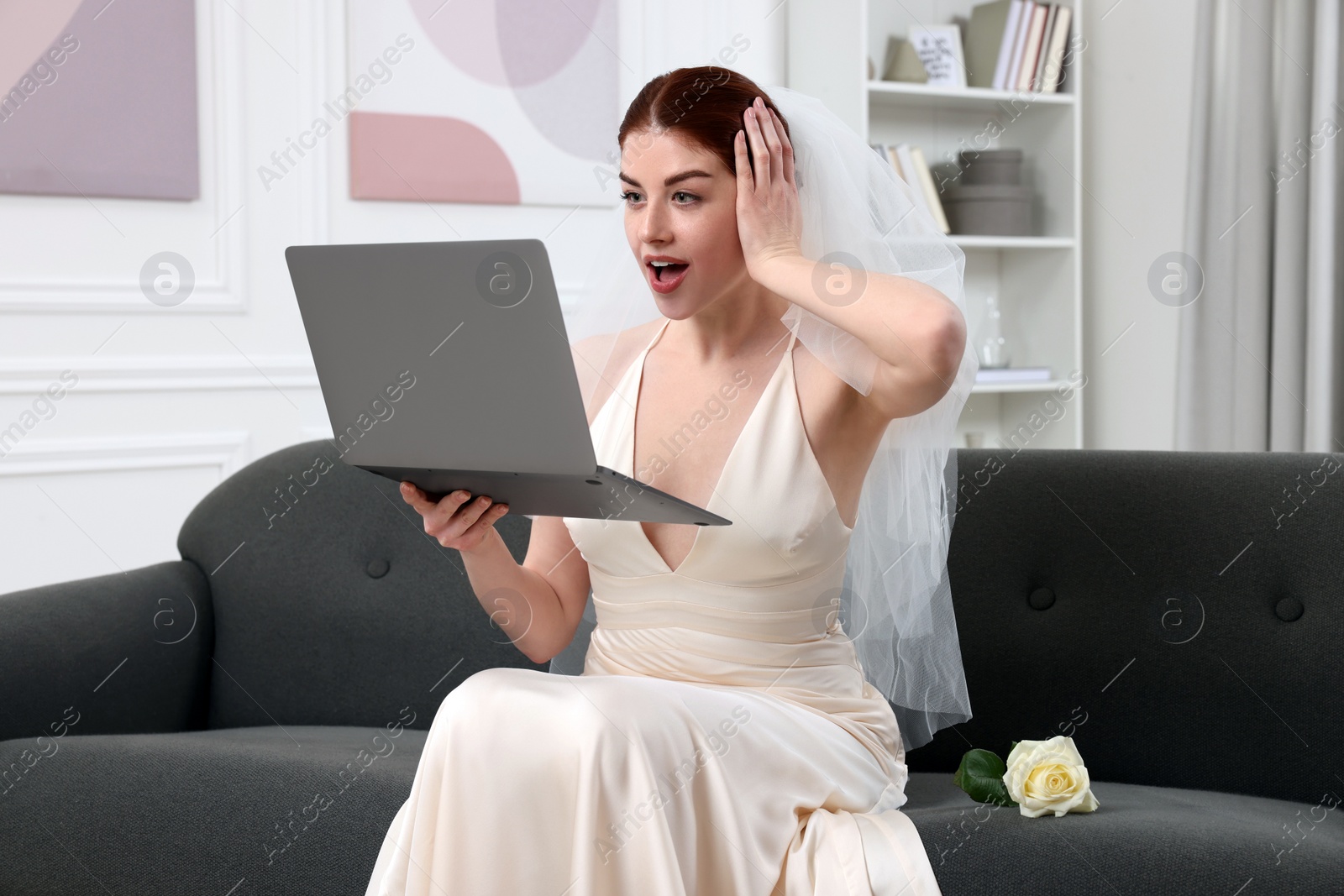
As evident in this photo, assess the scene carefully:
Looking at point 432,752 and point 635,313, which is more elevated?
point 635,313

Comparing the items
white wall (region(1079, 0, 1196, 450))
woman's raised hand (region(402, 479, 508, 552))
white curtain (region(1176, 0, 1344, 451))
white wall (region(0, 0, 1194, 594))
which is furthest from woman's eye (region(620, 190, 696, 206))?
white wall (region(1079, 0, 1196, 450))

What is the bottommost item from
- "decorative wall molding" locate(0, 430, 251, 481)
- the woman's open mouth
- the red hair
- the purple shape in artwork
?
"decorative wall molding" locate(0, 430, 251, 481)

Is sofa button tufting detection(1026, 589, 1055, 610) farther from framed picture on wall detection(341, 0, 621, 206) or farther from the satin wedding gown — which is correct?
framed picture on wall detection(341, 0, 621, 206)

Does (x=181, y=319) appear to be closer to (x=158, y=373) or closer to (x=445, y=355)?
(x=158, y=373)

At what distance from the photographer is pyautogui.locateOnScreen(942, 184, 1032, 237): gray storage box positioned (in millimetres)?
3652

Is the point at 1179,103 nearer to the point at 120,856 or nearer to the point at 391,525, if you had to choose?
the point at 391,525

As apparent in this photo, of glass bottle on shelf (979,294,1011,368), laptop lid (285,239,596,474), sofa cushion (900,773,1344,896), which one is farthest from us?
glass bottle on shelf (979,294,1011,368)

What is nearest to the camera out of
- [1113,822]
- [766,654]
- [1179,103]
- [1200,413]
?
[1113,822]

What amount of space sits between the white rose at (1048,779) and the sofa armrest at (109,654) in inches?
54.8

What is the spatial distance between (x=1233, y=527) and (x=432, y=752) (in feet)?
3.95

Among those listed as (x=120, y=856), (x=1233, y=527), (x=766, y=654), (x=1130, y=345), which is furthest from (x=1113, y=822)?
(x=1130, y=345)

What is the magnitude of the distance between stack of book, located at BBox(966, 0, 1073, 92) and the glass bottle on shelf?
0.69 m

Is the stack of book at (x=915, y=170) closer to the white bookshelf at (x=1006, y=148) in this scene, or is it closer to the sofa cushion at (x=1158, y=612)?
the white bookshelf at (x=1006, y=148)

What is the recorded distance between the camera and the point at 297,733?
1.96m
